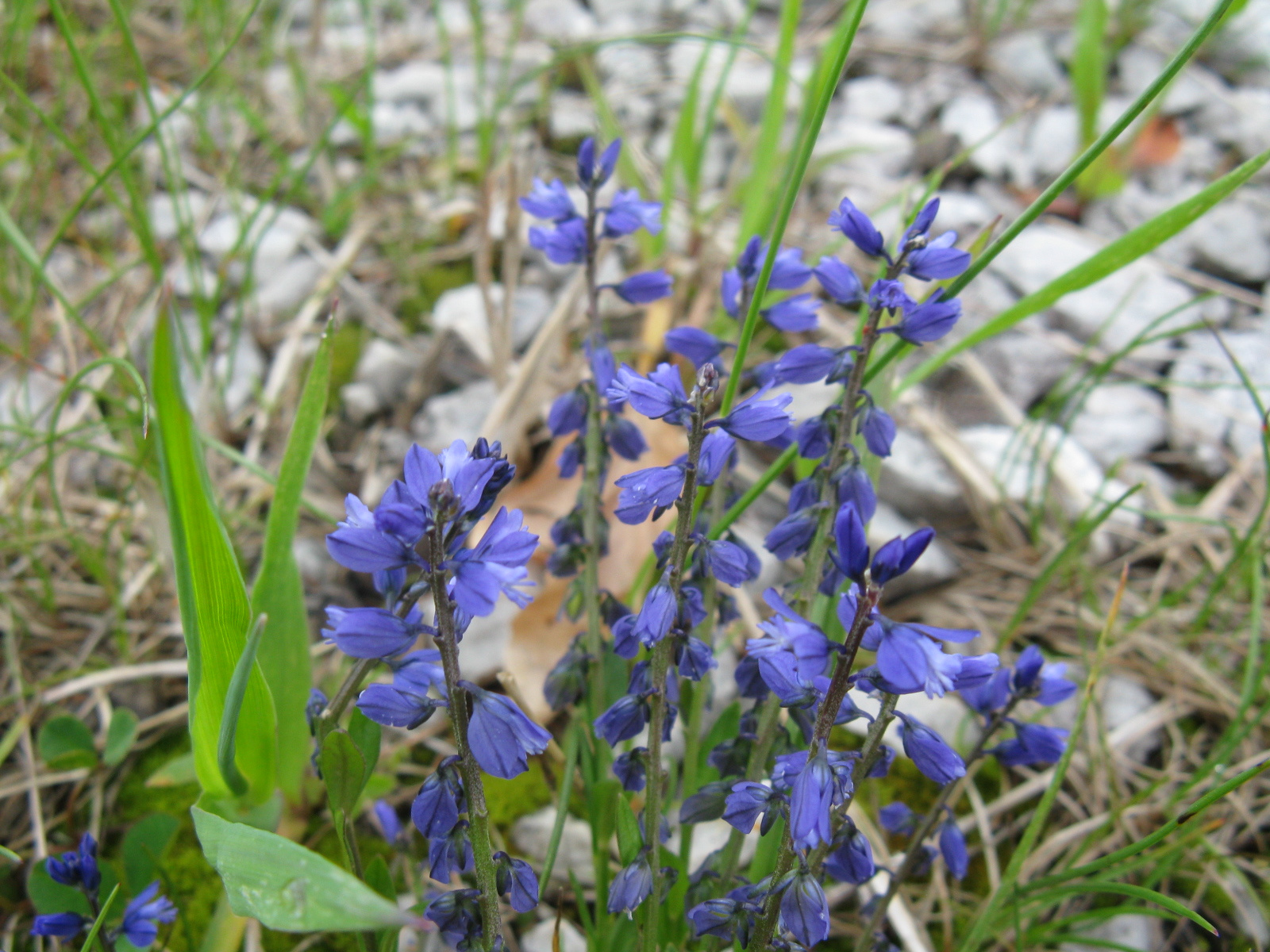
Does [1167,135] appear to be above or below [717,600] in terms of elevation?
above

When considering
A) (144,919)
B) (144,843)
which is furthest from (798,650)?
(144,843)

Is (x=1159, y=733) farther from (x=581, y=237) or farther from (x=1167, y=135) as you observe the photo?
(x=1167, y=135)

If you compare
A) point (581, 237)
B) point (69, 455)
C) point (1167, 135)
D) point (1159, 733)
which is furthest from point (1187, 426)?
point (69, 455)

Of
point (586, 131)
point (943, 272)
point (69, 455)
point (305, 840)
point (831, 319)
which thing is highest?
point (586, 131)

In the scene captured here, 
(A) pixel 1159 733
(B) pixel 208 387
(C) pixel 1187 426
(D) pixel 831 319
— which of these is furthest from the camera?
(D) pixel 831 319

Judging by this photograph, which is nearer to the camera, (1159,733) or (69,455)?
(1159,733)

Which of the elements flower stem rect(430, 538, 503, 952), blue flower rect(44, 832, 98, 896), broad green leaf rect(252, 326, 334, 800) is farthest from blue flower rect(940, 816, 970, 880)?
blue flower rect(44, 832, 98, 896)

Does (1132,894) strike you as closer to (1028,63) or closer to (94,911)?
(94,911)
